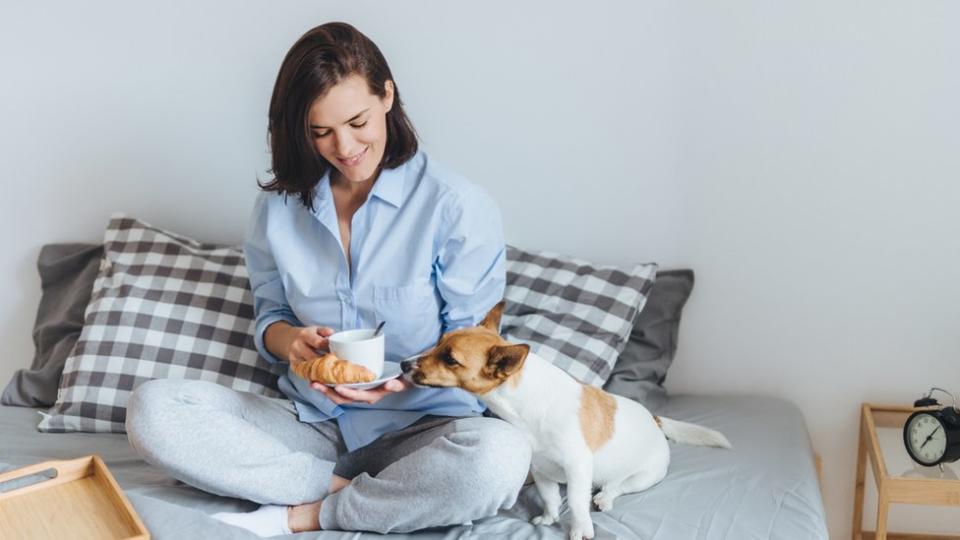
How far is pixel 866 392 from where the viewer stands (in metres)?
→ 2.20

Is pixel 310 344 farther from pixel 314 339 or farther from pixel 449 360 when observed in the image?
pixel 449 360

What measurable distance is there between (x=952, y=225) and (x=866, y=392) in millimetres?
398

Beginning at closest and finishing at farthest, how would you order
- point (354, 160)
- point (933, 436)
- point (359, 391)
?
point (359, 391)
point (354, 160)
point (933, 436)

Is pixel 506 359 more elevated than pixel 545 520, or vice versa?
pixel 506 359

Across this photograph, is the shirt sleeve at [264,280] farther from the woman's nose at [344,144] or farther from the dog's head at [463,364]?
the dog's head at [463,364]

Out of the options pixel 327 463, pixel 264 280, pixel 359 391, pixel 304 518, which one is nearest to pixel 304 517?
pixel 304 518

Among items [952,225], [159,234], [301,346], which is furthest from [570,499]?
[159,234]

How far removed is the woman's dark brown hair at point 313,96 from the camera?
168 cm

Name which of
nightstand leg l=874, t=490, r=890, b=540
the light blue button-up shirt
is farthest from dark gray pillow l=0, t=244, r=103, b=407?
nightstand leg l=874, t=490, r=890, b=540

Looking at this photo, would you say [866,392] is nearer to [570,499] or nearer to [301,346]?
[570,499]

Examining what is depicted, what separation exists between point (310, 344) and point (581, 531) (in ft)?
1.80

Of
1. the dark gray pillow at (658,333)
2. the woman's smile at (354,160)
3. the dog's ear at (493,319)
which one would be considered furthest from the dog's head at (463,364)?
the dark gray pillow at (658,333)

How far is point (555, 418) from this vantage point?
65.3 inches

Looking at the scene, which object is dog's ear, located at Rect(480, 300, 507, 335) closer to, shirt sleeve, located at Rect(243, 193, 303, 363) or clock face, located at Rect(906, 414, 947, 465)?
shirt sleeve, located at Rect(243, 193, 303, 363)
